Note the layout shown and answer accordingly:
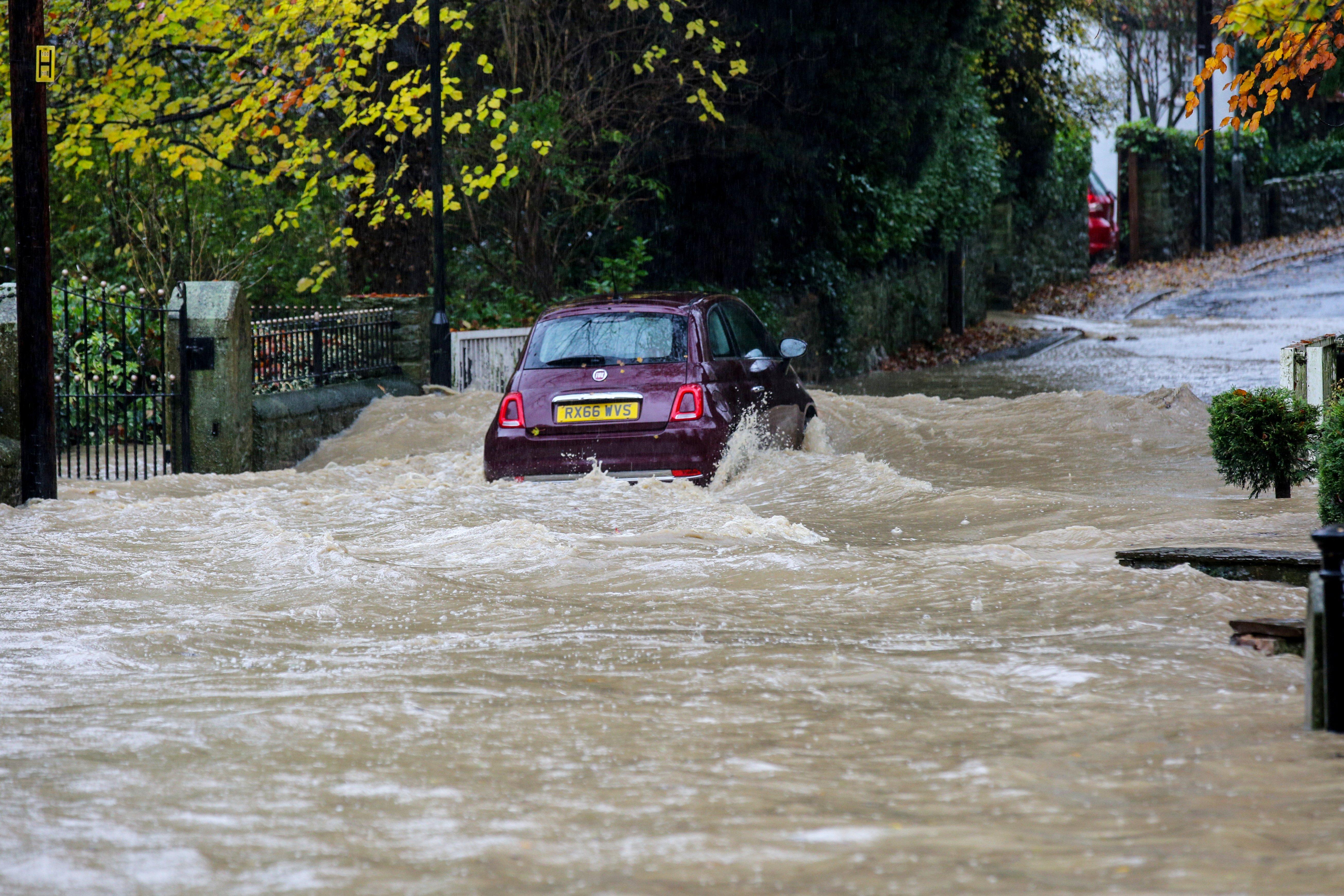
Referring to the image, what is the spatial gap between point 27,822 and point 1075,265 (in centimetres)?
3404

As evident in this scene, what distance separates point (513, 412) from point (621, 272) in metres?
9.52

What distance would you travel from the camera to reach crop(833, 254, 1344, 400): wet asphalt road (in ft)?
65.3

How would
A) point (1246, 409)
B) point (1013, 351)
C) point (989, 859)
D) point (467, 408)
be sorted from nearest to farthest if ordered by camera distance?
1. point (989, 859)
2. point (1246, 409)
3. point (467, 408)
4. point (1013, 351)

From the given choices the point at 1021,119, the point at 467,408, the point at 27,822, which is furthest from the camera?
the point at 1021,119

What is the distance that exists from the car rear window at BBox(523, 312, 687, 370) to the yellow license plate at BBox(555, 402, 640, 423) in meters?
0.35

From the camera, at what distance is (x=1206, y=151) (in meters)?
37.1

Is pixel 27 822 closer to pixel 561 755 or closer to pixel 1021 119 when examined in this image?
pixel 561 755

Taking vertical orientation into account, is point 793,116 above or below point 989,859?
above

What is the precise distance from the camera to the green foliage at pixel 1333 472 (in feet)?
25.2

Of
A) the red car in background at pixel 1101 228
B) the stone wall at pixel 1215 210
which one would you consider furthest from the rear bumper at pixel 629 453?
the stone wall at pixel 1215 210

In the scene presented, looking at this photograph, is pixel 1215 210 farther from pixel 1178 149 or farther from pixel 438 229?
pixel 438 229

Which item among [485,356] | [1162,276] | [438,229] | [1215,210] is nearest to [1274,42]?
[438,229]

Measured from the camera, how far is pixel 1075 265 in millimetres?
35750

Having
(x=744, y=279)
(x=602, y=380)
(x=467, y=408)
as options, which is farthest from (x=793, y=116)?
(x=602, y=380)
